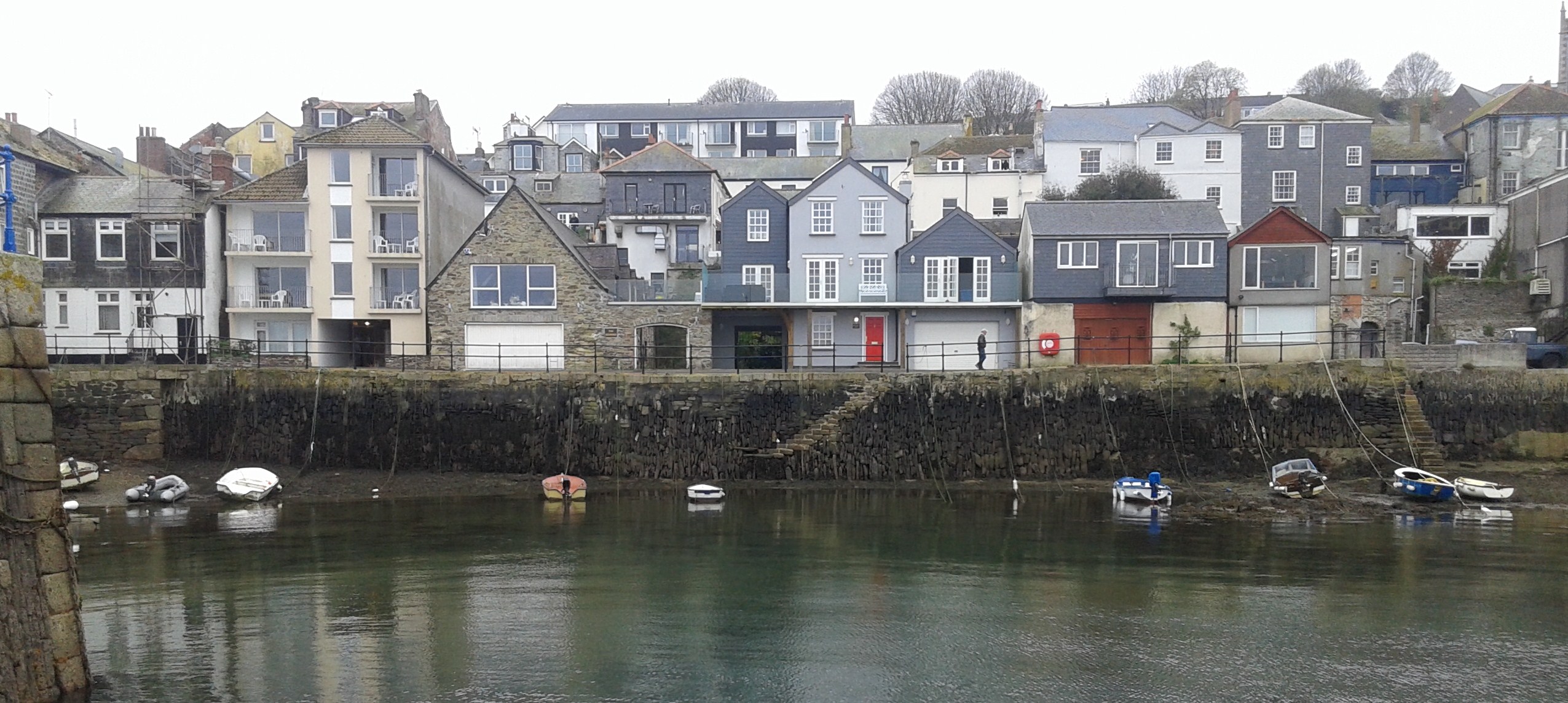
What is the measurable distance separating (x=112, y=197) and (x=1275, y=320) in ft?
134

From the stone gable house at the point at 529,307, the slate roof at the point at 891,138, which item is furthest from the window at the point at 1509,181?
the stone gable house at the point at 529,307

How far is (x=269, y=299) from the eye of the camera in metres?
42.3

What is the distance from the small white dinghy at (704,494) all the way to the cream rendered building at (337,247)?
50.1 ft

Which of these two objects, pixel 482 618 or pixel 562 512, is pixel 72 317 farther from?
pixel 482 618

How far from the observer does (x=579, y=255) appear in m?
40.2

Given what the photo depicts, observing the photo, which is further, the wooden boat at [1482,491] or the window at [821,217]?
the window at [821,217]

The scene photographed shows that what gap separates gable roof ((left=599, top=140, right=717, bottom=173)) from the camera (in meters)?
50.3

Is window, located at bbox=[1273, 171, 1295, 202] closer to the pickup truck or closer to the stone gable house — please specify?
the pickup truck

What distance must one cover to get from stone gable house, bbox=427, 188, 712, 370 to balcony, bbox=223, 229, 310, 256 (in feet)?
20.5

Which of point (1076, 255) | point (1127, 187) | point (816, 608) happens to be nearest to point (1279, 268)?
point (1076, 255)

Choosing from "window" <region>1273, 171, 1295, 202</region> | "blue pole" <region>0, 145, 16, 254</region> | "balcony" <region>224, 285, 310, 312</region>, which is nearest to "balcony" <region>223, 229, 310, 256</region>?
"balcony" <region>224, 285, 310, 312</region>

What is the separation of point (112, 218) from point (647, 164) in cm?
2018

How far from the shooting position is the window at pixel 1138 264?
39594 mm

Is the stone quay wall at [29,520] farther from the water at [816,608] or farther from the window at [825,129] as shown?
the window at [825,129]
